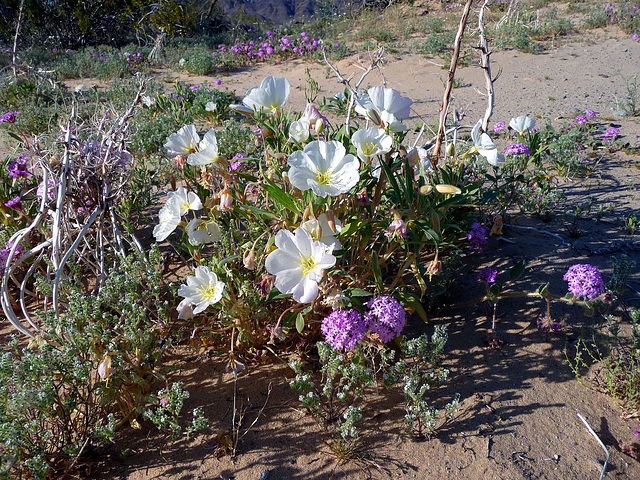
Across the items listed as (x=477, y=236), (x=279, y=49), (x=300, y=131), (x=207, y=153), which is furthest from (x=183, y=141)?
(x=279, y=49)

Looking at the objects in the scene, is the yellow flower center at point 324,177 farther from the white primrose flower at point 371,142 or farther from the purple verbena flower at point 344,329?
the purple verbena flower at point 344,329

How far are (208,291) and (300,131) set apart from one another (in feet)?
2.37

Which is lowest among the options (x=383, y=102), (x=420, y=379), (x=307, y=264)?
(x=420, y=379)

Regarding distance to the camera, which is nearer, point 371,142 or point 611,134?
point 371,142

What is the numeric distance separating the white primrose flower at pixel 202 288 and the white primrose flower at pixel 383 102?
878 mm

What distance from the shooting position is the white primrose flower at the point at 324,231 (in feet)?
4.74

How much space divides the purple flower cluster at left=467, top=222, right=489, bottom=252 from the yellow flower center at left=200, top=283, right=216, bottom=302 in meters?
1.42

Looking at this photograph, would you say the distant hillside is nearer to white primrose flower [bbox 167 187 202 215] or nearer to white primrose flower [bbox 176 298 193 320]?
white primrose flower [bbox 167 187 202 215]

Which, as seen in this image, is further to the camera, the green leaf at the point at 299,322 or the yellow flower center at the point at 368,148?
the green leaf at the point at 299,322

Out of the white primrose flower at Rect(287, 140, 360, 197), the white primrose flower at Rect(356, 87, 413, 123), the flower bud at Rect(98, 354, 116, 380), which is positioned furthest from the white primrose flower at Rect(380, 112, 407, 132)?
the flower bud at Rect(98, 354, 116, 380)

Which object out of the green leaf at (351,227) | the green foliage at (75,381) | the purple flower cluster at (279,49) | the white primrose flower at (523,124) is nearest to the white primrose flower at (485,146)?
the green leaf at (351,227)

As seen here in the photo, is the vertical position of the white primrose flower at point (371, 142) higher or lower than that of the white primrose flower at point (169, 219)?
higher

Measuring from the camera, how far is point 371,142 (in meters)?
1.54

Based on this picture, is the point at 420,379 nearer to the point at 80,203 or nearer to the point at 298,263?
the point at 298,263
